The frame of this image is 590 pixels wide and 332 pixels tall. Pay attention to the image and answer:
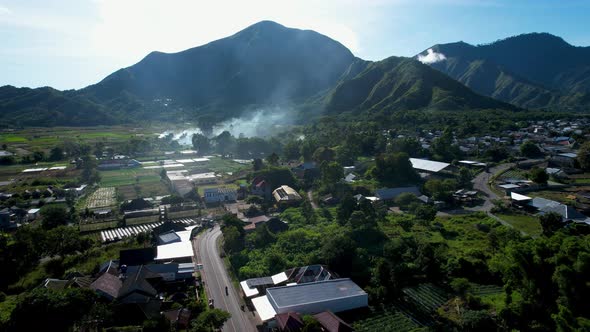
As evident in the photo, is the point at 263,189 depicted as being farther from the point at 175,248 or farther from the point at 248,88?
the point at 248,88

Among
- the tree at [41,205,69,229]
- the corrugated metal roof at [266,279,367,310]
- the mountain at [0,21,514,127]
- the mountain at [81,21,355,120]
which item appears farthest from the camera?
the mountain at [81,21,355,120]

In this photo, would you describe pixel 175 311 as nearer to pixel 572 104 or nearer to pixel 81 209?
pixel 81 209

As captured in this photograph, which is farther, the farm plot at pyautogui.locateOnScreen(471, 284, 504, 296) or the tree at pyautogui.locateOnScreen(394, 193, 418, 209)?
the tree at pyautogui.locateOnScreen(394, 193, 418, 209)

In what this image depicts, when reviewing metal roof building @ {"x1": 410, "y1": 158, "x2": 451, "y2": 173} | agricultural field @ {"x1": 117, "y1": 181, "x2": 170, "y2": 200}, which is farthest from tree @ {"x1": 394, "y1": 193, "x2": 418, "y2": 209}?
agricultural field @ {"x1": 117, "y1": 181, "x2": 170, "y2": 200}

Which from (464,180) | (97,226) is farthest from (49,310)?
(464,180)

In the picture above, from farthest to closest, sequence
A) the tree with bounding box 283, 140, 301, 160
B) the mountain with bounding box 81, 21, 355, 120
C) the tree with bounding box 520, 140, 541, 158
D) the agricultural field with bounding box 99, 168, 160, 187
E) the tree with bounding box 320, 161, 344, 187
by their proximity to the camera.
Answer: the mountain with bounding box 81, 21, 355, 120, the tree with bounding box 283, 140, 301, 160, the tree with bounding box 520, 140, 541, 158, the agricultural field with bounding box 99, 168, 160, 187, the tree with bounding box 320, 161, 344, 187

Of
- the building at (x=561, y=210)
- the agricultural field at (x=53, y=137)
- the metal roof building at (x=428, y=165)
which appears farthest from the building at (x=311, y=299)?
the agricultural field at (x=53, y=137)

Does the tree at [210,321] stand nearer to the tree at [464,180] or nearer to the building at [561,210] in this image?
the building at [561,210]

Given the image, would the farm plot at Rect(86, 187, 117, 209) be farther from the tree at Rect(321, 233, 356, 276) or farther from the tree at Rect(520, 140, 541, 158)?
the tree at Rect(520, 140, 541, 158)
